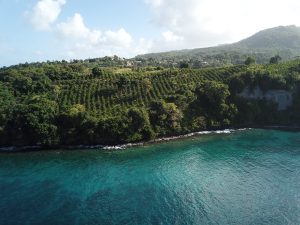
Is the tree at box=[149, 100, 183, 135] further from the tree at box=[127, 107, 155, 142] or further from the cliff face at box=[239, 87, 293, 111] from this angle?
the cliff face at box=[239, 87, 293, 111]

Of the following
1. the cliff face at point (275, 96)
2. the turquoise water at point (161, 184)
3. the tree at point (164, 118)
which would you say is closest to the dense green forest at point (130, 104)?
the tree at point (164, 118)

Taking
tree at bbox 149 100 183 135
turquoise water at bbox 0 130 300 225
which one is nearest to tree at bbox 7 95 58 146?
turquoise water at bbox 0 130 300 225

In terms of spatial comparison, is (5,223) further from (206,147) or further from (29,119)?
(206,147)

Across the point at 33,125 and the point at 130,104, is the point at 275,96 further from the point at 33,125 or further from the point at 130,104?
the point at 33,125

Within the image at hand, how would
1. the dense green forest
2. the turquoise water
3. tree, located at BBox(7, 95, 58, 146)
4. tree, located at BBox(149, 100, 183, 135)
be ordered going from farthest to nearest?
1. tree, located at BBox(149, 100, 183, 135)
2. the dense green forest
3. tree, located at BBox(7, 95, 58, 146)
4. the turquoise water

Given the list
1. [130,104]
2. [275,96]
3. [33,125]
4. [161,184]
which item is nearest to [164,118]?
[130,104]

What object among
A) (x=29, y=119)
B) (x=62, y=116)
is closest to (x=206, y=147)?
(x=62, y=116)

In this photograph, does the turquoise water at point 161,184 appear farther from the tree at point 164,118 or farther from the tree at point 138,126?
the tree at point 164,118
